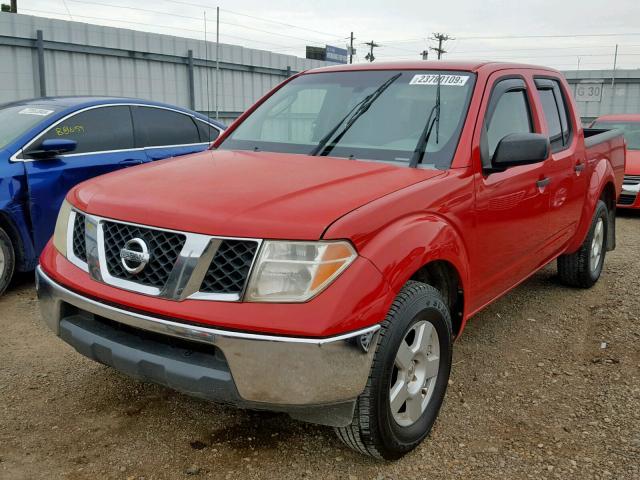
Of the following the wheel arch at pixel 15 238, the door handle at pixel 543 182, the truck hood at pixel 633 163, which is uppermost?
the door handle at pixel 543 182

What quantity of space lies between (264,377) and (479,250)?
1489mm

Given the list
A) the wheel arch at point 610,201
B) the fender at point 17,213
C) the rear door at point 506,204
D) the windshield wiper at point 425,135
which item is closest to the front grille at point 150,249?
the windshield wiper at point 425,135

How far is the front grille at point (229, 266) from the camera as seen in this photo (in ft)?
7.24

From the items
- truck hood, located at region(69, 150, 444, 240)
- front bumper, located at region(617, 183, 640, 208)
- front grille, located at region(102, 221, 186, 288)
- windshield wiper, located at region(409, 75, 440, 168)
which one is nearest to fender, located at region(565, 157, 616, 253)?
windshield wiper, located at region(409, 75, 440, 168)

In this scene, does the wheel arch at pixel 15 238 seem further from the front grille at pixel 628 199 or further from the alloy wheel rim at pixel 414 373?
the front grille at pixel 628 199

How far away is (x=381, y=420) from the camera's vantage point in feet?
7.89

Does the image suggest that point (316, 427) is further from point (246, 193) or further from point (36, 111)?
point (36, 111)

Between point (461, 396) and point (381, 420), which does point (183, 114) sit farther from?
point (381, 420)

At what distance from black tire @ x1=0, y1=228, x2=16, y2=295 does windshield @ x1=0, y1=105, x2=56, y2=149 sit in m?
0.75

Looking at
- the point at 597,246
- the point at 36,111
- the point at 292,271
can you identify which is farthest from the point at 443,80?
the point at 36,111

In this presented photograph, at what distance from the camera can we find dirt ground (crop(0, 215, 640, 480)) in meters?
2.61

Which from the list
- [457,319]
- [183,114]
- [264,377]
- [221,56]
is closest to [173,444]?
[264,377]

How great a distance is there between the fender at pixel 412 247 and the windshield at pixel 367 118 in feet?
1.37

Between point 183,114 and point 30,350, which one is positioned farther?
point 183,114
